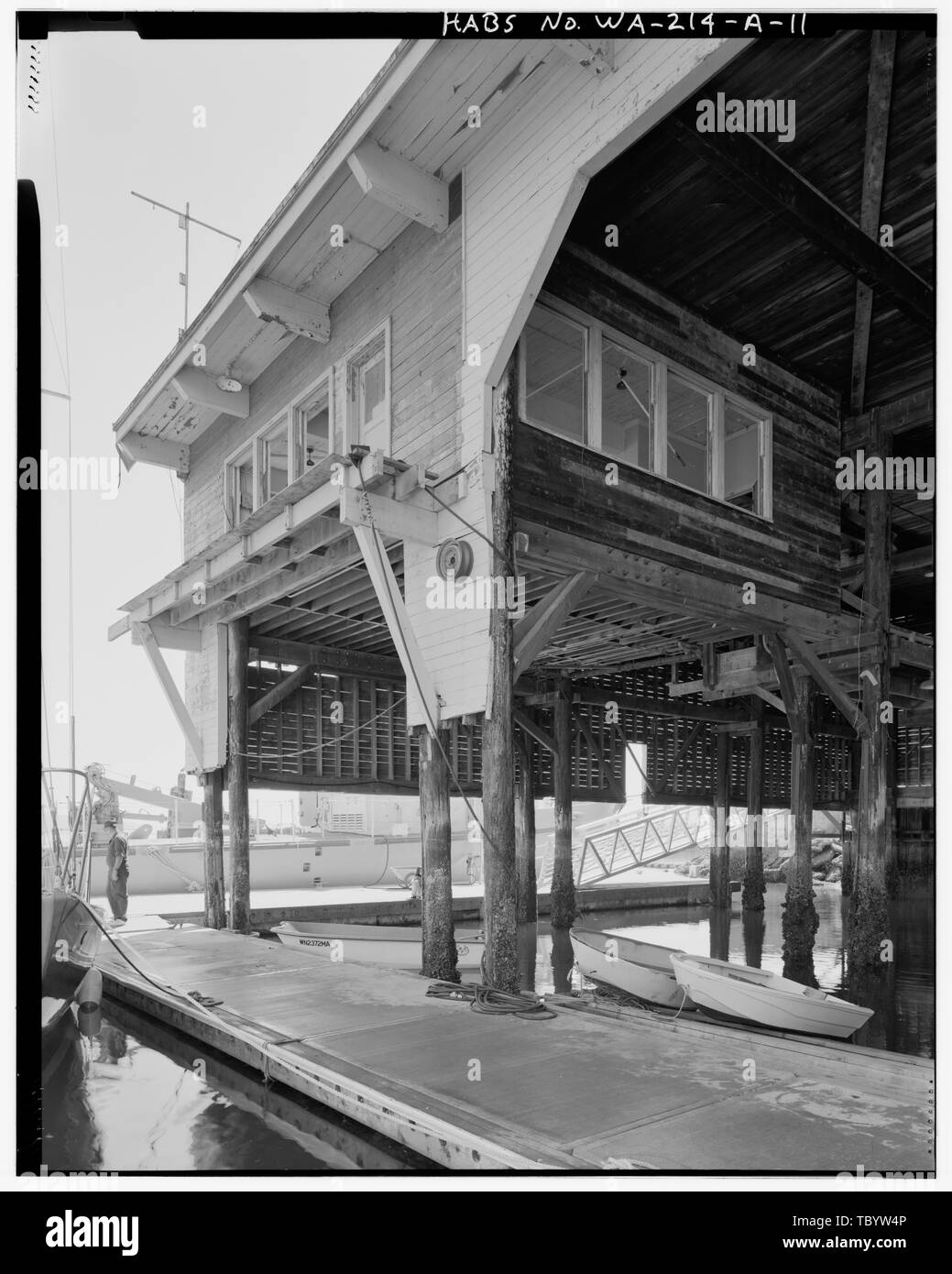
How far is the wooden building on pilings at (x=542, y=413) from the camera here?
8422 millimetres

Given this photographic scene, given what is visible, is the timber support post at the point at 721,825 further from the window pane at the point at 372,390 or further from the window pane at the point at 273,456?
the window pane at the point at 372,390

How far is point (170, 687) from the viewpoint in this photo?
14344 mm

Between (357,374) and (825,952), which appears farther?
(825,952)

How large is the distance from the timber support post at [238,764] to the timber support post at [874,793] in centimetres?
843

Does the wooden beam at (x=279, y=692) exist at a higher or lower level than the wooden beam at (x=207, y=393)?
lower

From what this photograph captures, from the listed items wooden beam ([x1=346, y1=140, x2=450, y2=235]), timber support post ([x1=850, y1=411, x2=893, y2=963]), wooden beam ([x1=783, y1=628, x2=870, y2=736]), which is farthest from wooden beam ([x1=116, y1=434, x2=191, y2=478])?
timber support post ([x1=850, y1=411, x2=893, y2=963])

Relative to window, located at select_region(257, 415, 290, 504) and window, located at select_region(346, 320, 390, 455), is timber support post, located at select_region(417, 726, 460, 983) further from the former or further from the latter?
window, located at select_region(257, 415, 290, 504)

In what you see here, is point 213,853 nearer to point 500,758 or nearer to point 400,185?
point 500,758

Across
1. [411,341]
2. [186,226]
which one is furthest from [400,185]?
[186,226]

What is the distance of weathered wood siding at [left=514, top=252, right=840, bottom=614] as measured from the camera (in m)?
9.52

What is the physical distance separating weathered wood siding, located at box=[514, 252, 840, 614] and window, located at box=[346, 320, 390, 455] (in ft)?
6.72

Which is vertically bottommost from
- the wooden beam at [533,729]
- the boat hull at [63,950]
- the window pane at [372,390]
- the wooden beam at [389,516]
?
the boat hull at [63,950]

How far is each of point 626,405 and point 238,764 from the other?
25.2ft

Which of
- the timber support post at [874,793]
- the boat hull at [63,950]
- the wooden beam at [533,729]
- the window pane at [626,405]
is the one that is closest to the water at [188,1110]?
the boat hull at [63,950]
